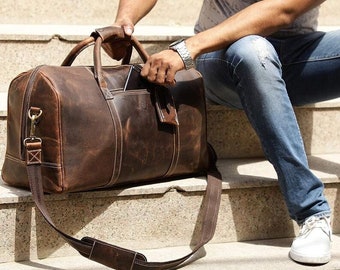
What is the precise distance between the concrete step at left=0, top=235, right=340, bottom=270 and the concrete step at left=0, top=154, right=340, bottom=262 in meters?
0.03

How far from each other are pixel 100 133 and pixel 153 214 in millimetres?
333

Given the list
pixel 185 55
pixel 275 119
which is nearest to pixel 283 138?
pixel 275 119

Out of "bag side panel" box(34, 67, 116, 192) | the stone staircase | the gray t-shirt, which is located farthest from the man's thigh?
"bag side panel" box(34, 67, 116, 192)

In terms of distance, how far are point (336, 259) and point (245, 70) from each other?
59 cm

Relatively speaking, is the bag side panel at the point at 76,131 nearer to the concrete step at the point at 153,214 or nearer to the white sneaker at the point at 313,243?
the concrete step at the point at 153,214

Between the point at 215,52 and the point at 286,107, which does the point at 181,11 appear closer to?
the point at 215,52

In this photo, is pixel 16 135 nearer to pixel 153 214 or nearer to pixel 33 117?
pixel 33 117

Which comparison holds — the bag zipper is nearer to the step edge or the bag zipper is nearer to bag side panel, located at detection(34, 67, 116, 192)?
bag side panel, located at detection(34, 67, 116, 192)

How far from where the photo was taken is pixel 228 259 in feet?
7.09

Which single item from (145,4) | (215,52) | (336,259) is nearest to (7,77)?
(145,4)

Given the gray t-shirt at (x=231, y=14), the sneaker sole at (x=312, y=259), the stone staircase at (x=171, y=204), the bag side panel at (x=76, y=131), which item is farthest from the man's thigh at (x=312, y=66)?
the bag side panel at (x=76, y=131)

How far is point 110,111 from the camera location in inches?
80.4

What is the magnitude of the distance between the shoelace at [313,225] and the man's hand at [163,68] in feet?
1.81

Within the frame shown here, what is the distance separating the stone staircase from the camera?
210 cm
